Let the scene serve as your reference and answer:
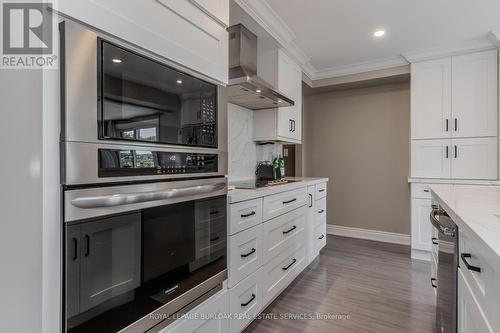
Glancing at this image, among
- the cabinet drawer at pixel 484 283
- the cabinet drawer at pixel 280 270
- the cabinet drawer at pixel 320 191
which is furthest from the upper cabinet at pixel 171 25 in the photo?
the cabinet drawer at pixel 320 191

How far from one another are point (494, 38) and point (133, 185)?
12.2ft

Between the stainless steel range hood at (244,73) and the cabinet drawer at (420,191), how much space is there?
1968 mm

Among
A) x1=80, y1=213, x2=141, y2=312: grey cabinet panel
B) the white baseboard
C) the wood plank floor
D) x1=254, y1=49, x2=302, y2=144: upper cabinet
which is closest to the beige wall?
the white baseboard

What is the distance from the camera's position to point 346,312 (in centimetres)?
202

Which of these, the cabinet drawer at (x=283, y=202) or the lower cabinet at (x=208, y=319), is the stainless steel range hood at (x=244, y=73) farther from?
the lower cabinet at (x=208, y=319)

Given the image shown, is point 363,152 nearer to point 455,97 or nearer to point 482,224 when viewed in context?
point 455,97

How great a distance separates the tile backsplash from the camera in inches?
102

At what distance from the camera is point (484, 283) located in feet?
2.55

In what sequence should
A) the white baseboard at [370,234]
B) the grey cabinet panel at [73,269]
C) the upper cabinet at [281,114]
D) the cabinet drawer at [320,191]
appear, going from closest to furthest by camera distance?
the grey cabinet panel at [73,269], the upper cabinet at [281,114], the cabinet drawer at [320,191], the white baseboard at [370,234]

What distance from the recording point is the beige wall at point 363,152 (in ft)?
12.3

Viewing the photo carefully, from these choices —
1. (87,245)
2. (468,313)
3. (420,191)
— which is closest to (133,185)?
(87,245)

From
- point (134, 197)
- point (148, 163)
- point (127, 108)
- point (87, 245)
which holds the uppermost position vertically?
point (127, 108)

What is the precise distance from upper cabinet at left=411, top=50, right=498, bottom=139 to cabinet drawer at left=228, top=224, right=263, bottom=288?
265cm

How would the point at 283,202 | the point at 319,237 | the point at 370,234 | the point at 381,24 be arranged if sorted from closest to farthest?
the point at 283,202
the point at 381,24
the point at 319,237
the point at 370,234
